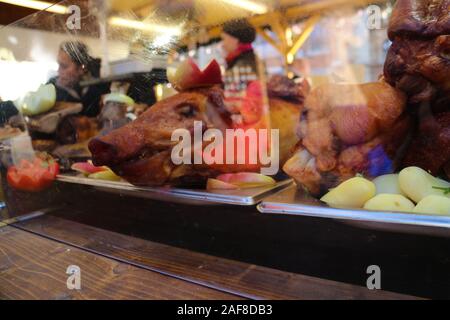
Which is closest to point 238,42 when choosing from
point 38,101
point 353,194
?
point 353,194

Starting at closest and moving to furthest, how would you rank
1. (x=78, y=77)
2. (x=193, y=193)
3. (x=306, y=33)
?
1. (x=193, y=193)
2. (x=78, y=77)
3. (x=306, y=33)

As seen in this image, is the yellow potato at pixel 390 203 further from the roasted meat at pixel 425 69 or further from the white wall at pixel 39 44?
the white wall at pixel 39 44

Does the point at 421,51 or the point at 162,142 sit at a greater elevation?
the point at 421,51

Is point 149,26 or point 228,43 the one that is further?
point 228,43

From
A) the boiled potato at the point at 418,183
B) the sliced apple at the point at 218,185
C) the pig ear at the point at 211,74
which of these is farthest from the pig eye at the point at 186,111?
the boiled potato at the point at 418,183

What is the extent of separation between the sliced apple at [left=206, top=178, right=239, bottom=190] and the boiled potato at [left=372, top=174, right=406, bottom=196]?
1.29ft

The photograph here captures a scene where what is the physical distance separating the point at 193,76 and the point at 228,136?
223mm

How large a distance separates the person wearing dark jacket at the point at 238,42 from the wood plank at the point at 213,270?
0.61m

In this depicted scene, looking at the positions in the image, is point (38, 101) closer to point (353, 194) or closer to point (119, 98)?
point (119, 98)

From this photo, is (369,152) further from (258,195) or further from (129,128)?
(129,128)

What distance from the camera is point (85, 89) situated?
4.12ft

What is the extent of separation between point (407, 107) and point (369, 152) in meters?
0.14

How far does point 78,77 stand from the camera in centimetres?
114

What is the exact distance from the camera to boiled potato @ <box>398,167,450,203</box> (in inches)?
32.5
